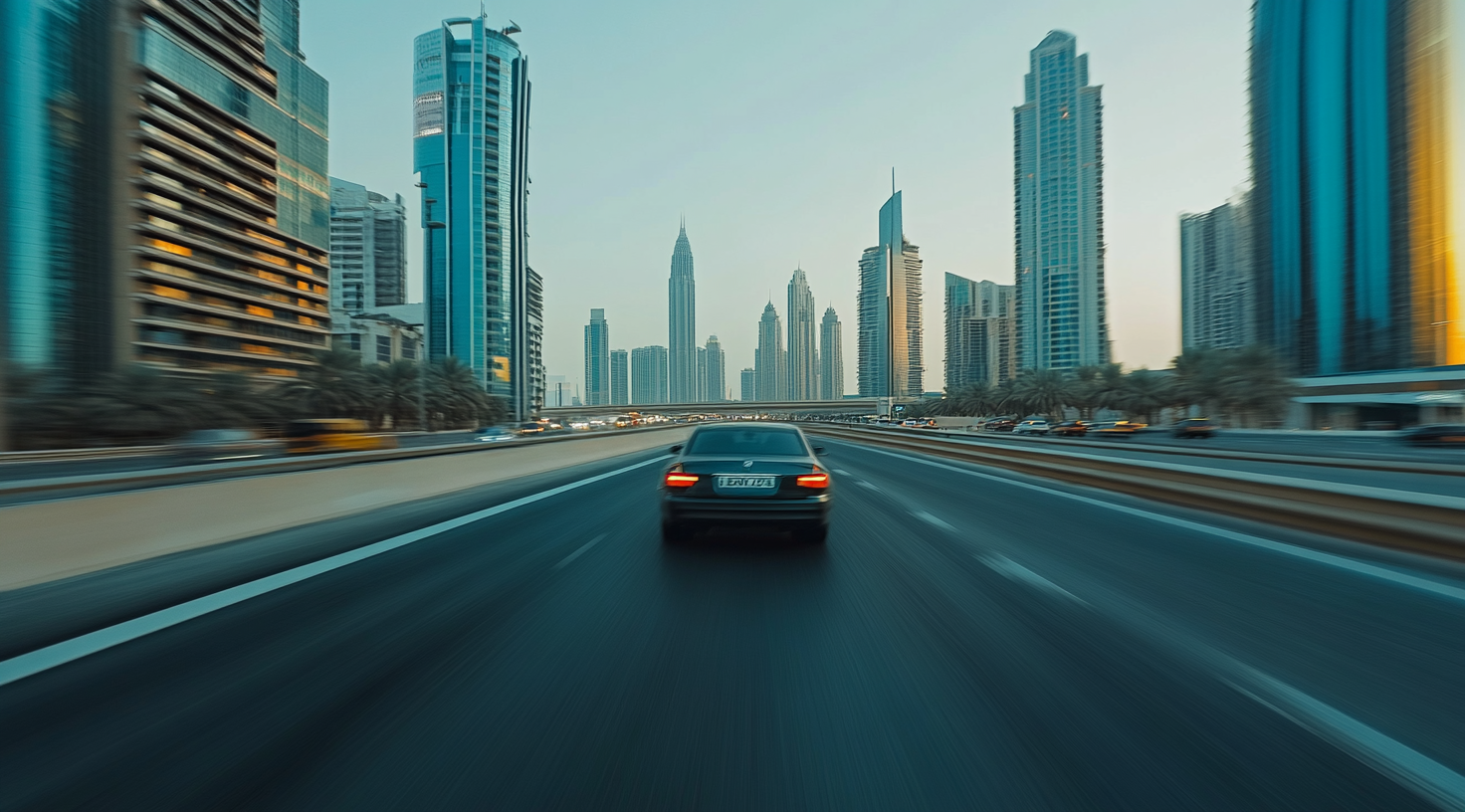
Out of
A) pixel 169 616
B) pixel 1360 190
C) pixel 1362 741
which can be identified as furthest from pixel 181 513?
pixel 1360 190

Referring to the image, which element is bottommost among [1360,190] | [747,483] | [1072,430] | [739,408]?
[1072,430]

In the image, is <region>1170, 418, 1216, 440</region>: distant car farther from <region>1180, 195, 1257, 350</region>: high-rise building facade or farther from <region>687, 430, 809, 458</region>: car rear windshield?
<region>1180, 195, 1257, 350</region>: high-rise building facade

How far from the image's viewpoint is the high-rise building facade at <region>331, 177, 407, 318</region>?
178000 mm

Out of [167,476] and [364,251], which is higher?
[364,251]

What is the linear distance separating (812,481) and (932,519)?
3.63m

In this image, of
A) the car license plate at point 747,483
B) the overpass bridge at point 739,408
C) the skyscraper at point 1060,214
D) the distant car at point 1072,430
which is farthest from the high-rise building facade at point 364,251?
the car license plate at point 747,483

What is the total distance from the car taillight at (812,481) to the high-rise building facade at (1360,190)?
399ft

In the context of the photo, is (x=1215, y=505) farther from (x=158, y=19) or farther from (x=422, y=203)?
(x=158, y=19)

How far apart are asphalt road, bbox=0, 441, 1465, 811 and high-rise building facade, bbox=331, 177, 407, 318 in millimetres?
188632

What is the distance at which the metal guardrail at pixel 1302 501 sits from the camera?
744 cm

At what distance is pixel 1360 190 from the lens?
105 meters

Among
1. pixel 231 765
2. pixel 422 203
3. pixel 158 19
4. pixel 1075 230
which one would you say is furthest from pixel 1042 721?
pixel 1075 230

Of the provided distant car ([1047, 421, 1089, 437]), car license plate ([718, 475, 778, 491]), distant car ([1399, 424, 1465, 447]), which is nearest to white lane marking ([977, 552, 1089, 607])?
car license plate ([718, 475, 778, 491])

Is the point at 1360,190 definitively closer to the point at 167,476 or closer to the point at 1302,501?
the point at 1302,501
